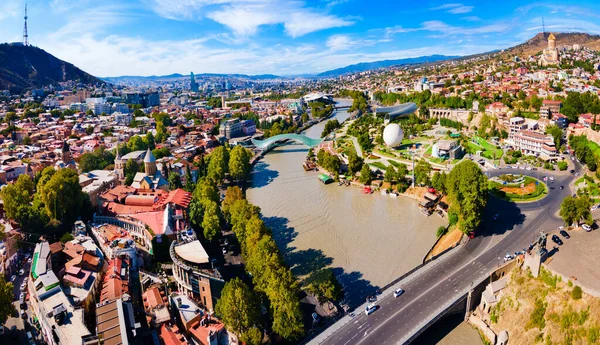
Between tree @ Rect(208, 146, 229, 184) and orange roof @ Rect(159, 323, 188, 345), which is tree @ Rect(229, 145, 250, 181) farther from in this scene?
orange roof @ Rect(159, 323, 188, 345)

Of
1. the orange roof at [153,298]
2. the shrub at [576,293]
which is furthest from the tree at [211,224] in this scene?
the shrub at [576,293]

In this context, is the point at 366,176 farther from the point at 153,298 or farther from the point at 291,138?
the point at 153,298

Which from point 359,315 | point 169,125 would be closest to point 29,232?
point 359,315

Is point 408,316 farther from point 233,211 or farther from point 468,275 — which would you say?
point 233,211

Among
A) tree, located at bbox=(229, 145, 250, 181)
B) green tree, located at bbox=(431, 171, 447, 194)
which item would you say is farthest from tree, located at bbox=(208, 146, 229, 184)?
green tree, located at bbox=(431, 171, 447, 194)

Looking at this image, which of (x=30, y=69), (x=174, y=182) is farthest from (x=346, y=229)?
(x=30, y=69)

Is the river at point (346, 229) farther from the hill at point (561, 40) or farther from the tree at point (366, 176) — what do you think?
the hill at point (561, 40)
